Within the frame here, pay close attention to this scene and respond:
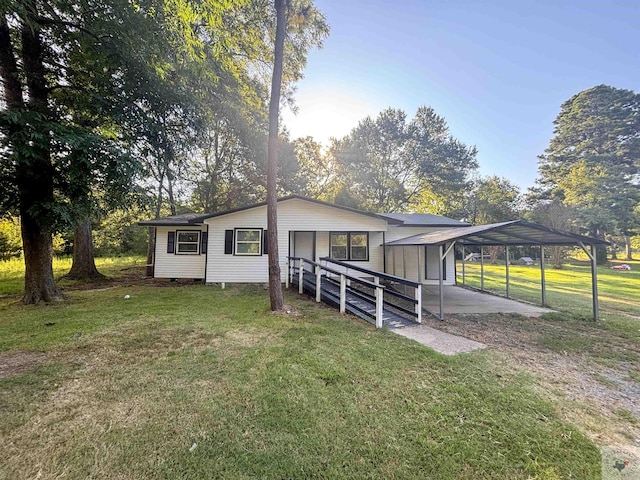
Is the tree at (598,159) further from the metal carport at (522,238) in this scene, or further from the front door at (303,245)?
the front door at (303,245)

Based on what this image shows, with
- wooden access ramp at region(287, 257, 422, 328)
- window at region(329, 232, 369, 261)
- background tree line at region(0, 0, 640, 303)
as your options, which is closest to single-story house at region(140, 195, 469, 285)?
window at region(329, 232, 369, 261)

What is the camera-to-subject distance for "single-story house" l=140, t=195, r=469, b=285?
1078 cm

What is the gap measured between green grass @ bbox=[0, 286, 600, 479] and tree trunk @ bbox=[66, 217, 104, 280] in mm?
8461

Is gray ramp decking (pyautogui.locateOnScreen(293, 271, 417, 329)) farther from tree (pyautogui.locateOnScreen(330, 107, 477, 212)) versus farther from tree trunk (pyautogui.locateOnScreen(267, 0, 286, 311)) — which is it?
tree (pyautogui.locateOnScreen(330, 107, 477, 212))

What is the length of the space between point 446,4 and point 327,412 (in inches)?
492

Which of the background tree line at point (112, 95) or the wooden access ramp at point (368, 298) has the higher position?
the background tree line at point (112, 95)

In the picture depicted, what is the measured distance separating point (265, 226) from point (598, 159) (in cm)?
3322

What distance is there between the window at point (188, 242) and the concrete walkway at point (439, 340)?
962cm

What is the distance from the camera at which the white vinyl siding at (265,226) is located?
1075cm

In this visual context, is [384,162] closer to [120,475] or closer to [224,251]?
[224,251]

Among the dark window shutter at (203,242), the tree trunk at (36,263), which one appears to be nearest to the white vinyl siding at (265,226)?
the dark window shutter at (203,242)

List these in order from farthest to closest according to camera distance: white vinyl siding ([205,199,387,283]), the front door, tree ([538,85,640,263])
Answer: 1. tree ([538,85,640,263])
2. the front door
3. white vinyl siding ([205,199,387,283])

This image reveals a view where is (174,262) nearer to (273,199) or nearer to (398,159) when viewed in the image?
(273,199)

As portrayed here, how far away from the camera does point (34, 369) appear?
3.44 m
